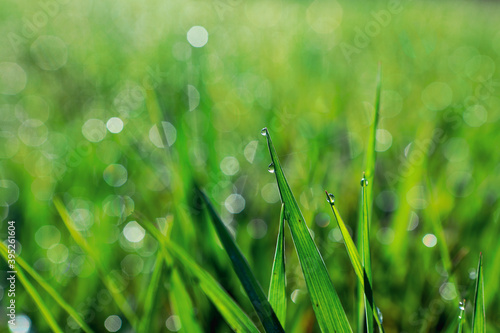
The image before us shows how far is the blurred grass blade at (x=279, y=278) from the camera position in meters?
0.35

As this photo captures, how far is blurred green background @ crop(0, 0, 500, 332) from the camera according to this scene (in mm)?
536

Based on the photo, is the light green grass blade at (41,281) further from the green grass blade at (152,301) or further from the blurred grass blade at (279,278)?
the blurred grass blade at (279,278)

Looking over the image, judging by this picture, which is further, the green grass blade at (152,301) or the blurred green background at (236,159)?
the blurred green background at (236,159)

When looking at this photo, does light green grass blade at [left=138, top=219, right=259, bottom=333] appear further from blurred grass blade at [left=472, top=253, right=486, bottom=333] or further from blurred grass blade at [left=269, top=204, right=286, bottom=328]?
blurred grass blade at [left=472, top=253, right=486, bottom=333]

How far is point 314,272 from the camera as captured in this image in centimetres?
34

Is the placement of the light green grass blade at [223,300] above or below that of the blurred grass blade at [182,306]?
above

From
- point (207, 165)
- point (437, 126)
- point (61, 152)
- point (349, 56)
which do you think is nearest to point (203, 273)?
point (207, 165)

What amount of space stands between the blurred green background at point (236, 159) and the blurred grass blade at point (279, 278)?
89 millimetres

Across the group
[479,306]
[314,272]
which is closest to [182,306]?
[314,272]

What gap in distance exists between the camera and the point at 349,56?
195 centimetres

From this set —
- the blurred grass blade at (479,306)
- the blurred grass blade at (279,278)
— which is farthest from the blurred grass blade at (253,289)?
the blurred grass blade at (479,306)

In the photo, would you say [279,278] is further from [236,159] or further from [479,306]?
[236,159]

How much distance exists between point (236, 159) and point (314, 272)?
1.78 feet

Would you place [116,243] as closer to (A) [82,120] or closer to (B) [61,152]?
(B) [61,152]
